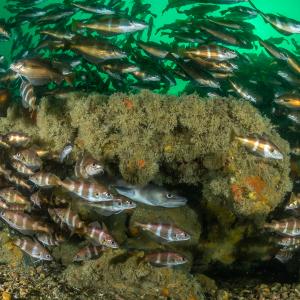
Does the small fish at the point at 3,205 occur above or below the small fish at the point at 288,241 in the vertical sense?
below

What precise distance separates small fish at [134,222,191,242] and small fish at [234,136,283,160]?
4.55 ft

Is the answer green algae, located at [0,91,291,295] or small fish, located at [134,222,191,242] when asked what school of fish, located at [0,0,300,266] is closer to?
small fish, located at [134,222,191,242]

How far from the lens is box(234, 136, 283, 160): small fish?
430 centimetres

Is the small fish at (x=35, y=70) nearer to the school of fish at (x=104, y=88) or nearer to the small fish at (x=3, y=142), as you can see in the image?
the school of fish at (x=104, y=88)

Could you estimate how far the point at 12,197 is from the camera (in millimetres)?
5387

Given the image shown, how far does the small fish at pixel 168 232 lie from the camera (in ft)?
13.6

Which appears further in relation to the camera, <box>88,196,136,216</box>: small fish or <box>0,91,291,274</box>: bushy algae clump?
<box>0,91,291,274</box>: bushy algae clump

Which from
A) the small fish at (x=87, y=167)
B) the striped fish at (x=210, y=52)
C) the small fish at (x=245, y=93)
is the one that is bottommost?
the small fish at (x=87, y=167)

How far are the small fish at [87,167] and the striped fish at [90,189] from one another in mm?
166

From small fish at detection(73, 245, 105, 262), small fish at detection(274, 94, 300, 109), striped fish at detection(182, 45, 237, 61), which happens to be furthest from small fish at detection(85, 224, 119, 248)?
small fish at detection(274, 94, 300, 109)

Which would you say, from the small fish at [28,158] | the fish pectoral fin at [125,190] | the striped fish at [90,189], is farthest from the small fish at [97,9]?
the striped fish at [90,189]

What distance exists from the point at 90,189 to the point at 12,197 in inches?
75.3


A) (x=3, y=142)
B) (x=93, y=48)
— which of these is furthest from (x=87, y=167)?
(x=93, y=48)

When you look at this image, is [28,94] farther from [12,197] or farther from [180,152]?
[180,152]
